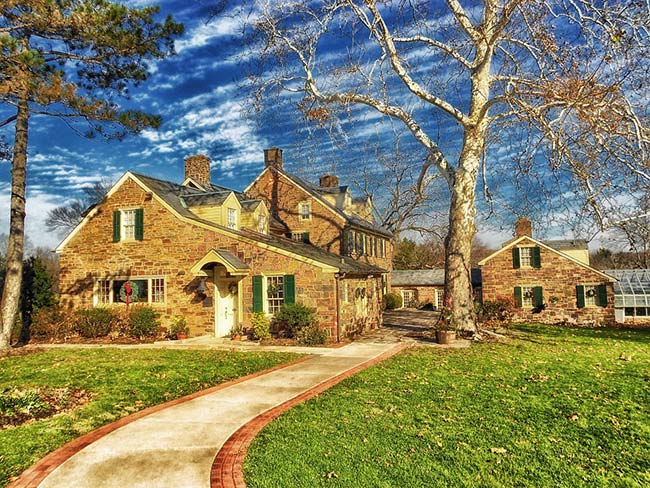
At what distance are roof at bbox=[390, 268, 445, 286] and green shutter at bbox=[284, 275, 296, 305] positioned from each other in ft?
72.3

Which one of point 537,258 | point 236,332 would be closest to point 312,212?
point 236,332

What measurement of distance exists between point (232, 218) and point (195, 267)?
4201mm

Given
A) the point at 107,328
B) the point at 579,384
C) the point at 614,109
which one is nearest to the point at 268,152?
the point at 107,328

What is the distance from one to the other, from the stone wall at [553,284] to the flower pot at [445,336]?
12.4 meters

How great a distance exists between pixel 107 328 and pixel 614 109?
17.9 meters

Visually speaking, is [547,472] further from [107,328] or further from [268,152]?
[268,152]

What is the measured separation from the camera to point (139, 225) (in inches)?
725

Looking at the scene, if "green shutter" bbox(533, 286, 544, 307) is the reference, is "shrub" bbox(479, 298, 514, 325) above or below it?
below

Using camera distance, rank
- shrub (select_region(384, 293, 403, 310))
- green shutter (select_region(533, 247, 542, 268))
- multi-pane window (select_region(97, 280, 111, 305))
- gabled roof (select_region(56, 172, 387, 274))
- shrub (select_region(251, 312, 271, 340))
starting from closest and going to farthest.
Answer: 1. shrub (select_region(251, 312, 271, 340))
2. gabled roof (select_region(56, 172, 387, 274))
3. multi-pane window (select_region(97, 280, 111, 305))
4. green shutter (select_region(533, 247, 542, 268))
5. shrub (select_region(384, 293, 403, 310))

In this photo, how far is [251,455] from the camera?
212 inches

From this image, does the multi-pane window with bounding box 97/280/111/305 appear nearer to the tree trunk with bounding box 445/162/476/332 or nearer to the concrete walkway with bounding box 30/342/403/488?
the concrete walkway with bounding box 30/342/403/488

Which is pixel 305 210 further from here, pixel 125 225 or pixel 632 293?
pixel 632 293

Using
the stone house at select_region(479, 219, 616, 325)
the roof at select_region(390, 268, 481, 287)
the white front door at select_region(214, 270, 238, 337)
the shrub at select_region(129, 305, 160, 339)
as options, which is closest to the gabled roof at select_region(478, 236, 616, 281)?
the stone house at select_region(479, 219, 616, 325)

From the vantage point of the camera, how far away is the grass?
19.9ft
